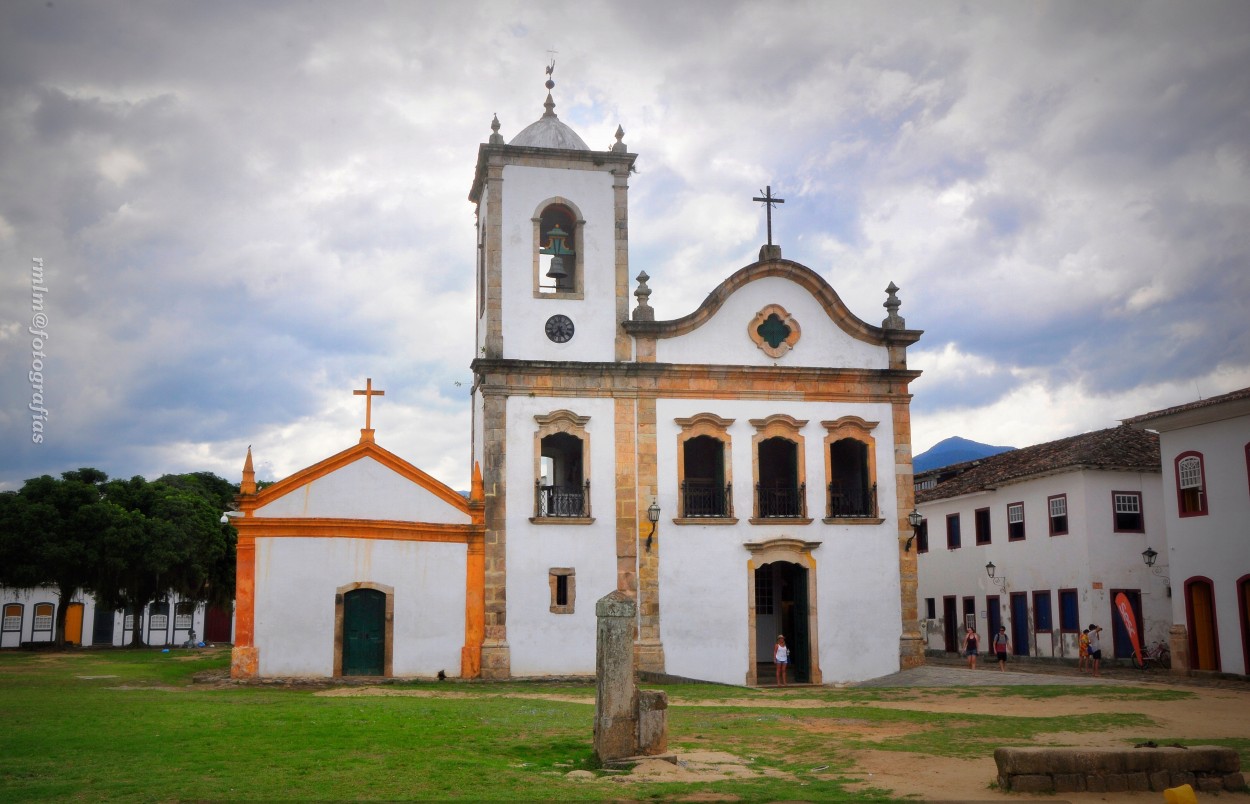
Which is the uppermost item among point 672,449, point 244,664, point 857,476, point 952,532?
point 672,449

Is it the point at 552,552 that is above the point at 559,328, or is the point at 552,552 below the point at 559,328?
below

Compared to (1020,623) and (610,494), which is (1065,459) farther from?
(610,494)

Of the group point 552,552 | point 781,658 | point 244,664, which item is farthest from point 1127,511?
point 244,664

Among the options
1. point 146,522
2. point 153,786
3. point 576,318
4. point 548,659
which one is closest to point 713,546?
point 548,659

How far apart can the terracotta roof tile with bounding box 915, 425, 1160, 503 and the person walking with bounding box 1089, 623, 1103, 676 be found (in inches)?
180

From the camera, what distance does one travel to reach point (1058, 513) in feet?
105

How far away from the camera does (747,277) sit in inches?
1008

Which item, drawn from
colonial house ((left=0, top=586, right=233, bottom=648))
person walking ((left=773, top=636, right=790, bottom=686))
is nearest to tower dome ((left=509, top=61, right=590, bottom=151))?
person walking ((left=773, top=636, right=790, bottom=686))

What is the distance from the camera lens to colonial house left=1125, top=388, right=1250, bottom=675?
23844 mm

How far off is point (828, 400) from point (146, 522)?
26007mm

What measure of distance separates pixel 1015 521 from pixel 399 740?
85.1 feet

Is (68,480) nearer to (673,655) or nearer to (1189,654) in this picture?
(673,655)

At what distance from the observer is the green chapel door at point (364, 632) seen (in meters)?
22.3

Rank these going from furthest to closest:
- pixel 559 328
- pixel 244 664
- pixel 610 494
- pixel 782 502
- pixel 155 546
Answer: pixel 155 546, pixel 782 502, pixel 559 328, pixel 610 494, pixel 244 664
